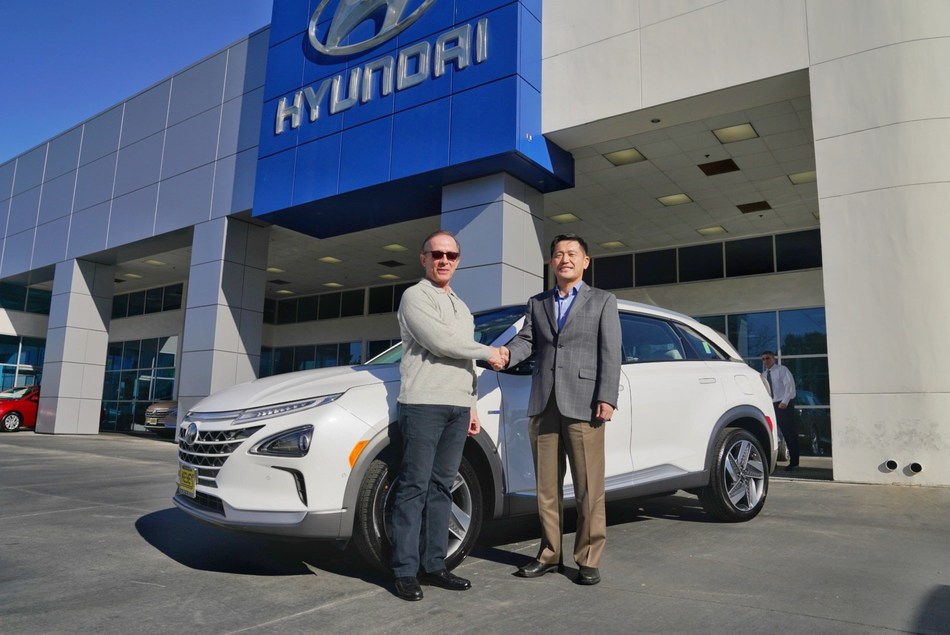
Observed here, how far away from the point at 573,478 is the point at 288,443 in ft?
5.11

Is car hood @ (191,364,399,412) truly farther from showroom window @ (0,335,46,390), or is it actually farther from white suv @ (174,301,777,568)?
showroom window @ (0,335,46,390)

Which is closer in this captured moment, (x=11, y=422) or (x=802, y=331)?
(x=802, y=331)

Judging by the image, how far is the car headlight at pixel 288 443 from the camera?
344 cm

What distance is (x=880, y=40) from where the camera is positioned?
30.0ft

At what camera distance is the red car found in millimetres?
21672

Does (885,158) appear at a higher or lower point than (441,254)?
higher

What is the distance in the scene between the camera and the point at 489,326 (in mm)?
4594

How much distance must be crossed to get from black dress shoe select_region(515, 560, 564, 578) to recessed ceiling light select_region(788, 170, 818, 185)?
1220cm

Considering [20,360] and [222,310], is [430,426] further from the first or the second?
[20,360]

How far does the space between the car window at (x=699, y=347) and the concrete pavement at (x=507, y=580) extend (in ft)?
4.29

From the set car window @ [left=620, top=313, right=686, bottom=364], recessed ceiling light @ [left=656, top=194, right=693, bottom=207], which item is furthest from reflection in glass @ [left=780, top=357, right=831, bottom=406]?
car window @ [left=620, top=313, right=686, bottom=364]

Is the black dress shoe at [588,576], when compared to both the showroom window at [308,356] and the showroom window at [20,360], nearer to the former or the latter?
the showroom window at [308,356]

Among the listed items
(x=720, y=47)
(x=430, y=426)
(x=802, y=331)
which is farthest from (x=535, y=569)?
(x=802, y=331)

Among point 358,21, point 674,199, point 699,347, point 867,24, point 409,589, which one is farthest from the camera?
point 674,199
